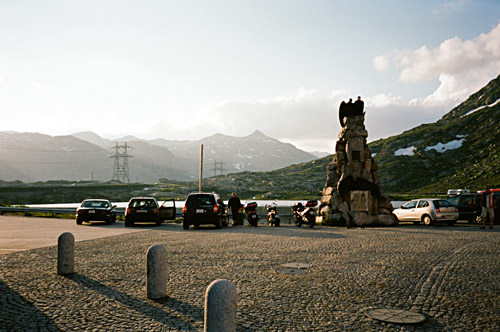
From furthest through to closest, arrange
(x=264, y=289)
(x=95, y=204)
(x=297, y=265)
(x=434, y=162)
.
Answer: (x=434, y=162), (x=95, y=204), (x=297, y=265), (x=264, y=289)

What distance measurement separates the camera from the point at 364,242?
14.8 metres

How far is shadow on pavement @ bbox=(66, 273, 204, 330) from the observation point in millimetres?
5352

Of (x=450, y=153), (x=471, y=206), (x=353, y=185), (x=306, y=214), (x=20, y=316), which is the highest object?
(x=450, y=153)

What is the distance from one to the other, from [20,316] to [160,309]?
179 cm

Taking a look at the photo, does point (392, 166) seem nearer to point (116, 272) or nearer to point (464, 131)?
point (464, 131)

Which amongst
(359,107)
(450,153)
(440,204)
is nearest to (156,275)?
(440,204)

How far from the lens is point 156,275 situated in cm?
656

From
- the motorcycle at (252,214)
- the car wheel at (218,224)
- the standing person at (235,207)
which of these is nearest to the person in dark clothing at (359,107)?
the motorcycle at (252,214)

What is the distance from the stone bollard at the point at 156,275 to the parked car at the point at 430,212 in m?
21.2

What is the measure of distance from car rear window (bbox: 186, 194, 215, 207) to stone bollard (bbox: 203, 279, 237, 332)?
17777 millimetres

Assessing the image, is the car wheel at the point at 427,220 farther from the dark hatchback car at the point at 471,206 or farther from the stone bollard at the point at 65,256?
the stone bollard at the point at 65,256

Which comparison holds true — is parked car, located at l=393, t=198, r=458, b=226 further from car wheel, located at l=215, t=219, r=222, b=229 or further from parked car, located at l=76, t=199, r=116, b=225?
parked car, located at l=76, t=199, r=116, b=225

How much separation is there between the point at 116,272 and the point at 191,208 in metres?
13.0

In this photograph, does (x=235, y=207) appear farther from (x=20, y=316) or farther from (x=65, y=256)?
(x=20, y=316)
